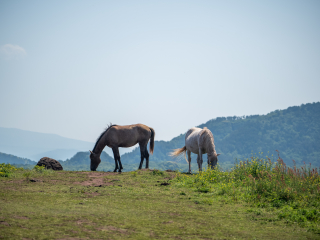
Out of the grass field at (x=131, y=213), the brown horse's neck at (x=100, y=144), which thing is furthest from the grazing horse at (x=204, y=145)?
the brown horse's neck at (x=100, y=144)

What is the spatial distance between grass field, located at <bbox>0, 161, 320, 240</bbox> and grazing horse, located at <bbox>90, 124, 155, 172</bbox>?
22.0 feet

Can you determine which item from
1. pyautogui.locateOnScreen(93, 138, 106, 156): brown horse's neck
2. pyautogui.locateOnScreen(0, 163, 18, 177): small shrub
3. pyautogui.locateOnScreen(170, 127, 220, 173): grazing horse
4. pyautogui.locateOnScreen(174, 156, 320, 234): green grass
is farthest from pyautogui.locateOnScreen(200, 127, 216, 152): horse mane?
pyautogui.locateOnScreen(0, 163, 18, 177): small shrub

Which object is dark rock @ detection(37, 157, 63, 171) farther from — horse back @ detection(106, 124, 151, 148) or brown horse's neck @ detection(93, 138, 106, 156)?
horse back @ detection(106, 124, 151, 148)

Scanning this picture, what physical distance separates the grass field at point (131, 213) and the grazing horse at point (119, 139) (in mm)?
6717

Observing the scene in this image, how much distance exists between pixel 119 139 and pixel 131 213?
38.9ft

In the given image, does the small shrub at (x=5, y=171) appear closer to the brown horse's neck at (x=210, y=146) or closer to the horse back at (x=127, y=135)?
the horse back at (x=127, y=135)

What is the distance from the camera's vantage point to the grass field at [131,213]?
19.8 feet

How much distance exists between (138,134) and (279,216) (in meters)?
12.9

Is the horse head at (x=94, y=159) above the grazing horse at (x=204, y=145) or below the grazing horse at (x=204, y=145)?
below

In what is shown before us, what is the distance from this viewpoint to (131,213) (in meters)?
7.84

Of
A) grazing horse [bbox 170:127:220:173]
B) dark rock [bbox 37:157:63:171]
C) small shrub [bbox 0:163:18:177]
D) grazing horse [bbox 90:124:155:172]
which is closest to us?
small shrub [bbox 0:163:18:177]

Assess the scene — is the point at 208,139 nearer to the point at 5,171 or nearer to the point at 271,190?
A: the point at 271,190

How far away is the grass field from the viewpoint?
6.04 metres

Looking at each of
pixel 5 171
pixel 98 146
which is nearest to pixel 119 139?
pixel 98 146
